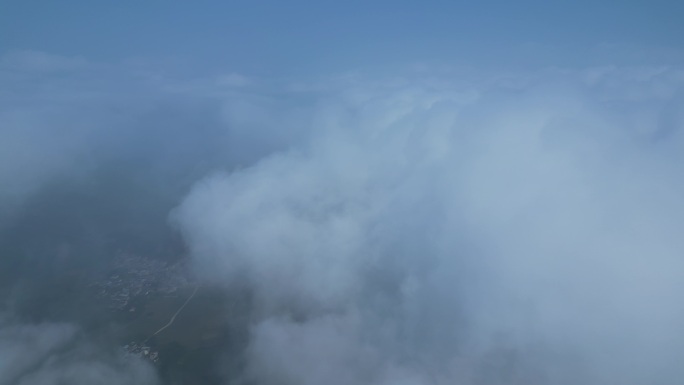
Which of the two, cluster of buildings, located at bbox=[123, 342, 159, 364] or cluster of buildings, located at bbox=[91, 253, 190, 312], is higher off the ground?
cluster of buildings, located at bbox=[91, 253, 190, 312]

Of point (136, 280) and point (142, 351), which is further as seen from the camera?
point (136, 280)

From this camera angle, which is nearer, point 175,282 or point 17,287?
point 17,287

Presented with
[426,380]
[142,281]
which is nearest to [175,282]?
[142,281]

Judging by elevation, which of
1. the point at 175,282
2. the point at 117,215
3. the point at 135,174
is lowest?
the point at 175,282

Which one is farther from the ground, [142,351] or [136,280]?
[136,280]

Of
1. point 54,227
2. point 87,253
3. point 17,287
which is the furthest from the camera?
point 54,227

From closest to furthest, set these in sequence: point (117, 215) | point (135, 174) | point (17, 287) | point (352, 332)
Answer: point (352, 332) → point (17, 287) → point (117, 215) → point (135, 174)

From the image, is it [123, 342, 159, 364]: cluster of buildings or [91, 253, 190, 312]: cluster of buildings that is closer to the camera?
[123, 342, 159, 364]: cluster of buildings

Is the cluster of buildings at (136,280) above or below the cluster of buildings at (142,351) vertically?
above

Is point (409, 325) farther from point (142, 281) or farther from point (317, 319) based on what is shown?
point (142, 281)

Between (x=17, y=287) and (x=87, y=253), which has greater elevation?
(x=87, y=253)

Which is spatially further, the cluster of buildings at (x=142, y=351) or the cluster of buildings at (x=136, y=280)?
the cluster of buildings at (x=136, y=280)
